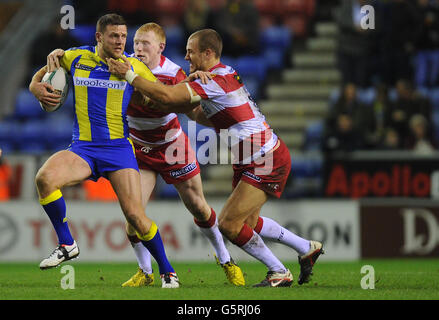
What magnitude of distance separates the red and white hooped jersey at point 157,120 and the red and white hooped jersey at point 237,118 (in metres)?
0.67

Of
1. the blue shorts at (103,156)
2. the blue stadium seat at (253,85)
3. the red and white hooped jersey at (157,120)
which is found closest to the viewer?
the blue shorts at (103,156)

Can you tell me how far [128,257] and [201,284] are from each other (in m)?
4.20

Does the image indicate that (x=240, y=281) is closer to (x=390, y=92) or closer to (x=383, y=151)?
(x=383, y=151)

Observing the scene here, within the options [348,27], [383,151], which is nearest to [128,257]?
[383,151]

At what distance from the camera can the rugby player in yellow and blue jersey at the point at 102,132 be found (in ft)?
22.8

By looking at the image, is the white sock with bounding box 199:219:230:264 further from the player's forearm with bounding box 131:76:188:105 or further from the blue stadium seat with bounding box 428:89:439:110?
the blue stadium seat with bounding box 428:89:439:110

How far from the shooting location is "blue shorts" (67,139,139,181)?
277 inches

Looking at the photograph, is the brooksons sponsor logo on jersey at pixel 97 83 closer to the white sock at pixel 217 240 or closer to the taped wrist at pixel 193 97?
the taped wrist at pixel 193 97

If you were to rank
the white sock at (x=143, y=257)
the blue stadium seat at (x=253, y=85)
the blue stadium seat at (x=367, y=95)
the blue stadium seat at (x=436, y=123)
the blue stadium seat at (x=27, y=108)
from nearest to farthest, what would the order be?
1. the white sock at (x=143, y=257)
2. the blue stadium seat at (x=436, y=123)
3. the blue stadium seat at (x=367, y=95)
4. the blue stadium seat at (x=253, y=85)
5. the blue stadium seat at (x=27, y=108)

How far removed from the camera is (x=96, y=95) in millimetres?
7141

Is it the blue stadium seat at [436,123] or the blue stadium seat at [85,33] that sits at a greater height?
the blue stadium seat at [85,33]

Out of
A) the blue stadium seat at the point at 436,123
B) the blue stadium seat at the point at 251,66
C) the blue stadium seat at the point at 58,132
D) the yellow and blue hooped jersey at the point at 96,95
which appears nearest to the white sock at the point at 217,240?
the yellow and blue hooped jersey at the point at 96,95

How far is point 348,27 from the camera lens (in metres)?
14.8

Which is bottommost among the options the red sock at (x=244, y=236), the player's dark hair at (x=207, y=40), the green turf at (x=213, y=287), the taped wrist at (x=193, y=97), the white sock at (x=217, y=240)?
the green turf at (x=213, y=287)
